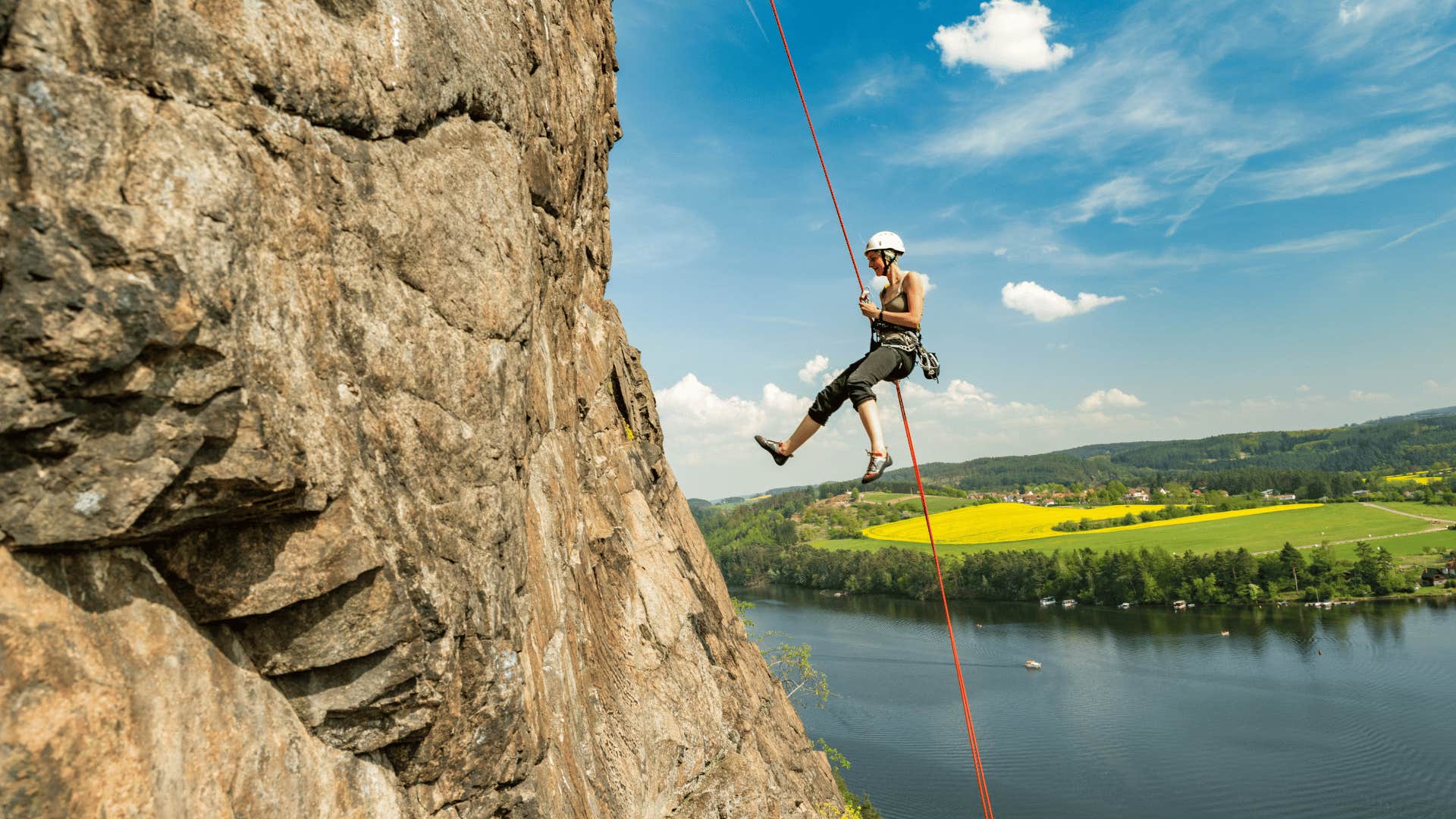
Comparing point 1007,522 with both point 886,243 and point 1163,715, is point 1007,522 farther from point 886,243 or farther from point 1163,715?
point 886,243

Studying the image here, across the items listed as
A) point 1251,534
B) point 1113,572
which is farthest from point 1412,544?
point 1113,572

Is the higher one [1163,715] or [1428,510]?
[1163,715]

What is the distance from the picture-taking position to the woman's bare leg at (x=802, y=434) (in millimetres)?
7621

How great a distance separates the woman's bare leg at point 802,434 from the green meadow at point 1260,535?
7848 cm

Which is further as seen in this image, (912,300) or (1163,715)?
(1163,715)

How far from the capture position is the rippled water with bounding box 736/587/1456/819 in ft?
101

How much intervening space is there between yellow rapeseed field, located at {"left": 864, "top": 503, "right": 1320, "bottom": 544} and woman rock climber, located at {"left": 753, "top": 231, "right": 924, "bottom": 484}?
298ft

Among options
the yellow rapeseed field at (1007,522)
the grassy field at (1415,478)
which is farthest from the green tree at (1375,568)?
the grassy field at (1415,478)

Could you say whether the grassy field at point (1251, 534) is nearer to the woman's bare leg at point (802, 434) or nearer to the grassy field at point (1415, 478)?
the grassy field at point (1415, 478)

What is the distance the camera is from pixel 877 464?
6.98 meters

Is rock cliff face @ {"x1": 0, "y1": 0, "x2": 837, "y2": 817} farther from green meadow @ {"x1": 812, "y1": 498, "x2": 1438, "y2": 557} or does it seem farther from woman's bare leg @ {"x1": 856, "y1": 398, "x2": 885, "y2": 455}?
green meadow @ {"x1": 812, "y1": 498, "x2": 1438, "y2": 557}

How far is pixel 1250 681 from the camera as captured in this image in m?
42.9

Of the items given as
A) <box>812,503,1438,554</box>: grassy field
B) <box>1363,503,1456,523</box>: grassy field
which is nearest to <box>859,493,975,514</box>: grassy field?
<box>812,503,1438,554</box>: grassy field

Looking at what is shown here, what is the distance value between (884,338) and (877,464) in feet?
3.82
